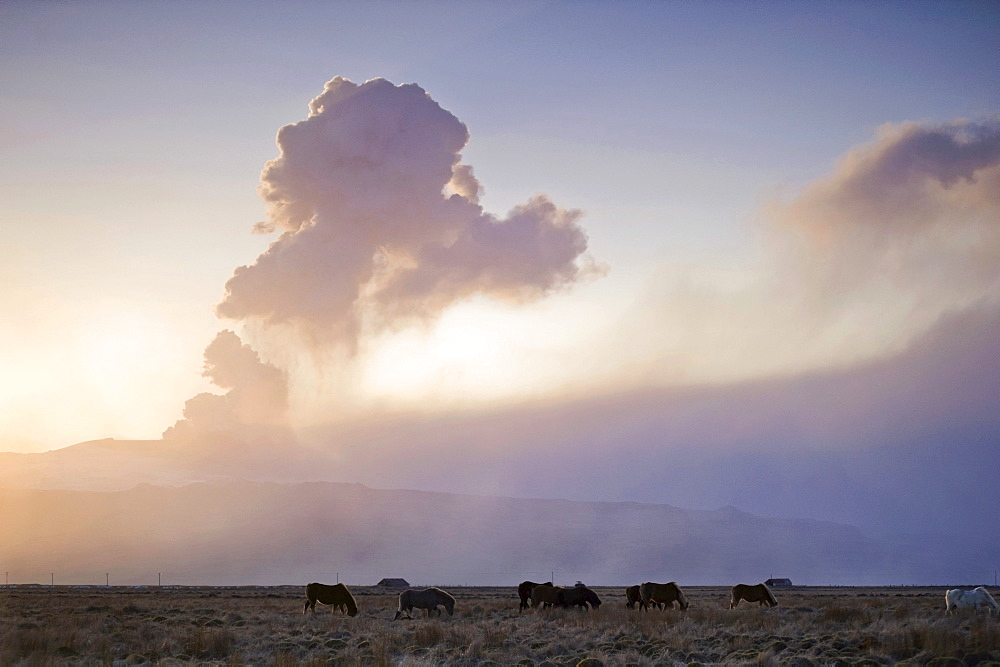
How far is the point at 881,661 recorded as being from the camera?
19.0 meters

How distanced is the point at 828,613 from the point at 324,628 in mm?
17499

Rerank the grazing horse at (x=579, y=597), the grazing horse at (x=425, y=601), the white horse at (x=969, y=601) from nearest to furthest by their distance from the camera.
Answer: the white horse at (x=969, y=601) → the grazing horse at (x=425, y=601) → the grazing horse at (x=579, y=597)

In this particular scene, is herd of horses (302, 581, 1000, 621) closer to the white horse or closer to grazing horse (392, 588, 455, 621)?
grazing horse (392, 588, 455, 621)

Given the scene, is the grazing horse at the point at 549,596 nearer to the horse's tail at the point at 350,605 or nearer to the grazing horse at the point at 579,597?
the grazing horse at the point at 579,597

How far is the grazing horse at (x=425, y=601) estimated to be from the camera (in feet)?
110

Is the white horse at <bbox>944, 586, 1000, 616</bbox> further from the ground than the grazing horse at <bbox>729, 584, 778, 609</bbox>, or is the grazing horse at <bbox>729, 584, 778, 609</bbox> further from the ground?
the white horse at <bbox>944, 586, 1000, 616</bbox>

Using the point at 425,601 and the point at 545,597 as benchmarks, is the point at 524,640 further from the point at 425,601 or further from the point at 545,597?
the point at 545,597

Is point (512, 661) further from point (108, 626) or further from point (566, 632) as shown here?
point (108, 626)

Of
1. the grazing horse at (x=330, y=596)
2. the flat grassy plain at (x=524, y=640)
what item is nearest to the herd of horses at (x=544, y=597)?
the grazing horse at (x=330, y=596)

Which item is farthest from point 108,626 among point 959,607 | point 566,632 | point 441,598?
point 959,607

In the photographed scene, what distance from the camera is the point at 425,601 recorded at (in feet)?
111

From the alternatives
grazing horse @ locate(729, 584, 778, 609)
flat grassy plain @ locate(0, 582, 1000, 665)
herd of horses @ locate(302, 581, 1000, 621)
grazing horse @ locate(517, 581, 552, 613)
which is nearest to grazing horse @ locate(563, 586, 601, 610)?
herd of horses @ locate(302, 581, 1000, 621)

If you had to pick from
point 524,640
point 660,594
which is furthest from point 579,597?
point 524,640

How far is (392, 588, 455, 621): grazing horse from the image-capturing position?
3341 cm
